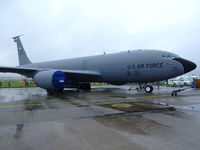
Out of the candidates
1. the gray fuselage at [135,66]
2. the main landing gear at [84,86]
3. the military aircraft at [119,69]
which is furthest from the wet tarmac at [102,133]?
the main landing gear at [84,86]

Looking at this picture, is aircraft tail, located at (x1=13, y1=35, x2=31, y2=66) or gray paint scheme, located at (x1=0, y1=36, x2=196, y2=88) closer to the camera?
gray paint scheme, located at (x1=0, y1=36, x2=196, y2=88)

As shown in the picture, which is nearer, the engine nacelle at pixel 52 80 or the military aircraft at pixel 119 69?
the engine nacelle at pixel 52 80

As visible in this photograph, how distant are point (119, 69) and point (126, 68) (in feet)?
2.26

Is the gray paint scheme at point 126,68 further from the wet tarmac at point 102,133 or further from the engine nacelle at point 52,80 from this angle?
the wet tarmac at point 102,133

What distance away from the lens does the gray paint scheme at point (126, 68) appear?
11.8 m

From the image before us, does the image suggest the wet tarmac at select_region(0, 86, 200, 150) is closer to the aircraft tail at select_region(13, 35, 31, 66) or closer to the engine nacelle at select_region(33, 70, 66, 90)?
the engine nacelle at select_region(33, 70, 66, 90)

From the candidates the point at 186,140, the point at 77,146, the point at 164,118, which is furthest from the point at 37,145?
the point at 164,118

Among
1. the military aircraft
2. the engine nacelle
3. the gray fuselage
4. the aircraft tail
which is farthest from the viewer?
the aircraft tail

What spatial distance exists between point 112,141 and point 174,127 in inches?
71.8

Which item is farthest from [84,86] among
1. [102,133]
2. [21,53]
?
[102,133]

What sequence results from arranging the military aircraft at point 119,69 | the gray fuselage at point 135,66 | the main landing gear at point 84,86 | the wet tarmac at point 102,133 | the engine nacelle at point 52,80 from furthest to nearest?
the main landing gear at point 84,86 → the gray fuselage at point 135,66 → the military aircraft at point 119,69 → the engine nacelle at point 52,80 → the wet tarmac at point 102,133

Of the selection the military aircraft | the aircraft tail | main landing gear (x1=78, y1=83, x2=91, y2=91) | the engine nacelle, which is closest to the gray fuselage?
the military aircraft

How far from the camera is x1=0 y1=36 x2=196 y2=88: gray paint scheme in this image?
11.8 meters

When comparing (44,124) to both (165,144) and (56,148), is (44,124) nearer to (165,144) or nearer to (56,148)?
(56,148)
